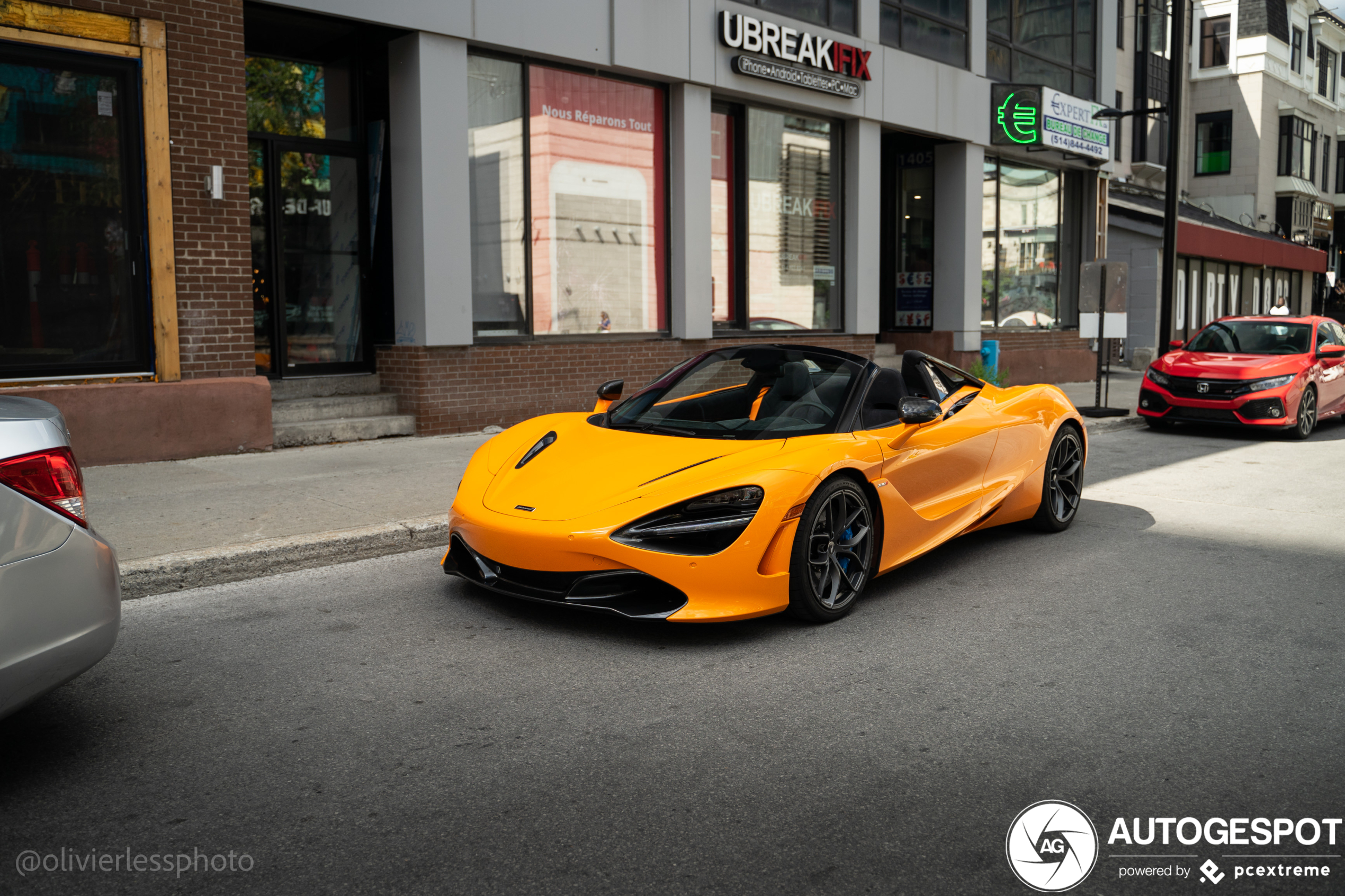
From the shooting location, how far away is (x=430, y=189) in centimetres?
1122

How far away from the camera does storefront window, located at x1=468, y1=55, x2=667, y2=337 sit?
1208 centimetres

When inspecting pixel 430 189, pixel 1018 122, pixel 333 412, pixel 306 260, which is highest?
pixel 1018 122

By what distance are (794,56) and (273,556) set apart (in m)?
11.1

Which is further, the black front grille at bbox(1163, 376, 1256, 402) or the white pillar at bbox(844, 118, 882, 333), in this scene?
the white pillar at bbox(844, 118, 882, 333)

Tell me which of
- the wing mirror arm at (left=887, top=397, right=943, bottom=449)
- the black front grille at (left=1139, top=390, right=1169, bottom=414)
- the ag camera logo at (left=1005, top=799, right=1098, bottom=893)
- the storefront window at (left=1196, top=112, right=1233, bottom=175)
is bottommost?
the ag camera logo at (left=1005, top=799, right=1098, bottom=893)

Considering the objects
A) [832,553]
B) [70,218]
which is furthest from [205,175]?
[832,553]

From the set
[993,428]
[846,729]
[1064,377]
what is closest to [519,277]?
[993,428]

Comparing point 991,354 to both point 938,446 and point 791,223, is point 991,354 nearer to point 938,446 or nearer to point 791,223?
point 791,223

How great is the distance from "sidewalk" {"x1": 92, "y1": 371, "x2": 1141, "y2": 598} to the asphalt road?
0.91 feet

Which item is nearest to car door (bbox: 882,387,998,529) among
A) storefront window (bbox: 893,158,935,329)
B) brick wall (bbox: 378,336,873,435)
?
brick wall (bbox: 378,336,873,435)

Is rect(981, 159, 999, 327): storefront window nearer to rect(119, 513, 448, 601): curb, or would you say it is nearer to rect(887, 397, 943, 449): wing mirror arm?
rect(887, 397, 943, 449): wing mirror arm

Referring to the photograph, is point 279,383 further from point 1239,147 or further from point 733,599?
point 1239,147

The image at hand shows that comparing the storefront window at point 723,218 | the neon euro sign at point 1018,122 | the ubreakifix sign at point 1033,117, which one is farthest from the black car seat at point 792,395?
the neon euro sign at point 1018,122

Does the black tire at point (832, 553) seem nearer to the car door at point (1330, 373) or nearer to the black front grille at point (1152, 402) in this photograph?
the black front grille at point (1152, 402)
